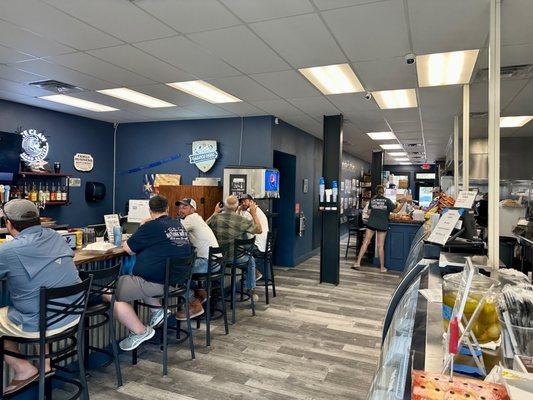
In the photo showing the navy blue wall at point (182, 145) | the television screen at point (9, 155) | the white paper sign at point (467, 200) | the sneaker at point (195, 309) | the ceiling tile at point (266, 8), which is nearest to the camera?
the white paper sign at point (467, 200)

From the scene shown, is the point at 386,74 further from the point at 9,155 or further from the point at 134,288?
the point at 9,155

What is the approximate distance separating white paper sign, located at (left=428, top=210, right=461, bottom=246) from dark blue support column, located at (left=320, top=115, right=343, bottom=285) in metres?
3.78

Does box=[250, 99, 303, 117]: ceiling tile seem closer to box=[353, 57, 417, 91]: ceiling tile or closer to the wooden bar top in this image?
box=[353, 57, 417, 91]: ceiling tile

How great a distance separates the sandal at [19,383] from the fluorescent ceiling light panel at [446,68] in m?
4.08

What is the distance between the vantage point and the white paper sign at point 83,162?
691 cm

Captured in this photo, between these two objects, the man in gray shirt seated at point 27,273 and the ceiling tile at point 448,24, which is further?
the ceiling tile at point 448,24

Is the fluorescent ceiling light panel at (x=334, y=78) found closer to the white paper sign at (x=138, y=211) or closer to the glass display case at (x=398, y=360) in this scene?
the white paper sign at (x=138, y=211)

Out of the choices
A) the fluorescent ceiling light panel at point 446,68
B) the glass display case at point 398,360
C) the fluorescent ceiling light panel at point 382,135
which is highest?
the fluorescent ceiling light panel at point 382,135

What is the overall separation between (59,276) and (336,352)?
260 cm

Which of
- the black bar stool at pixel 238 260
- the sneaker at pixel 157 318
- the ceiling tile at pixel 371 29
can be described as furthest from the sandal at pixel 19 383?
the ceiling tile at pixel 371 29

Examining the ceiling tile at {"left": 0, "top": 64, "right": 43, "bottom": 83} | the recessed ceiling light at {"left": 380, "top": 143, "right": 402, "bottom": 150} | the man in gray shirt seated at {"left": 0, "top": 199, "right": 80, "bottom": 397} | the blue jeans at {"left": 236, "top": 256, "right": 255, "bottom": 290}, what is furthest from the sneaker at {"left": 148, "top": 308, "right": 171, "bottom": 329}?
the recessed ceiling light at {"left": 380, "top": 143, "right": 402, "bottom": 150}

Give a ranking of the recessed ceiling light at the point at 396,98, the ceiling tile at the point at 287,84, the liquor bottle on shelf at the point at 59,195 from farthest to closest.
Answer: the liquor bottle on shelf at the point at 59,195 < the recessed ceiling light at the point at 396,98 < the ceiling tile at the point at 287,84

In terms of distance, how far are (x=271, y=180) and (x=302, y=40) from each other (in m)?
3.22

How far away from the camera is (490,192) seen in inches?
93.4
